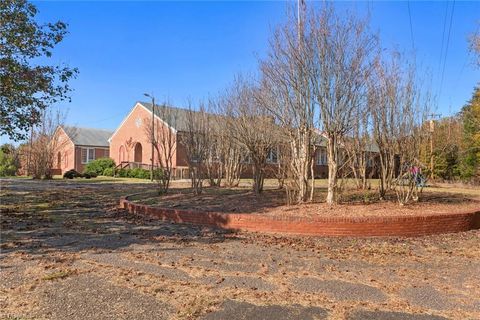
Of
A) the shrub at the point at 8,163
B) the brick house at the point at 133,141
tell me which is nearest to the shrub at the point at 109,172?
the brick house at the point at 133,141

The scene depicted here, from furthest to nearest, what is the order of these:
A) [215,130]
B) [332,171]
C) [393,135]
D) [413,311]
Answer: [215,130] → [393,135] → [332,171] → [413,311]

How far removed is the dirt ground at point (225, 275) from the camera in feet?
14.9

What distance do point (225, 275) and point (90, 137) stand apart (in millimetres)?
47062

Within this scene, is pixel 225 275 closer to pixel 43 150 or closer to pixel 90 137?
pixel 43 150

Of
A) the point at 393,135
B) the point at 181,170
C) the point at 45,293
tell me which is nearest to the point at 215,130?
the point at 393,135

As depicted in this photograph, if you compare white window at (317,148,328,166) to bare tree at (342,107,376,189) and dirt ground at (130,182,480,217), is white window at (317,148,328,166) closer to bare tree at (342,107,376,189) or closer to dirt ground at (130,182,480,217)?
bare tree at (342,107,376,189)

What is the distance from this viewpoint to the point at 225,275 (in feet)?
19.2

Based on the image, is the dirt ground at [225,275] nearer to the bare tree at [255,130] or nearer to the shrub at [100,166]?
the bare tree at [255,130]

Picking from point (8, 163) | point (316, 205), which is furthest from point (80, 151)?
point (316, 205)

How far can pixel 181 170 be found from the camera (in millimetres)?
32531

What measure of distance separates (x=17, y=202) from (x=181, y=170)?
719 inches

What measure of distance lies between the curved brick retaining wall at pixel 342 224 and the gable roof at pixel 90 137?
37.8m

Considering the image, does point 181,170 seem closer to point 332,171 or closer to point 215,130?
point 215,130

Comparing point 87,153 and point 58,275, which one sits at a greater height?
point 87,153
